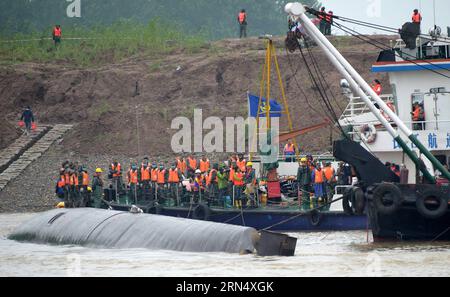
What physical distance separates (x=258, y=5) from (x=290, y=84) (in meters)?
26.6

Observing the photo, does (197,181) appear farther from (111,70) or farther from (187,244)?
(111,70)

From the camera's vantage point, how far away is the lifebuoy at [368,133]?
3419 centimetres

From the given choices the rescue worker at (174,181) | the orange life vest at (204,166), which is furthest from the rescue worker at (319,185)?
the orange life vest at (204,166)

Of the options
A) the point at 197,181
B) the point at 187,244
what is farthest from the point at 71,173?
the point at 187,244

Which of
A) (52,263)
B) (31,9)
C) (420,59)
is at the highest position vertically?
(31,9)

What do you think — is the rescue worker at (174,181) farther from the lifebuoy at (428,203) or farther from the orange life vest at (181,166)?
the lifebuoy at (428,203)

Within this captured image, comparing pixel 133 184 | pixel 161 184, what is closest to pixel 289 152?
pixel 161 184

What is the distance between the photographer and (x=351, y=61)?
5831 cm

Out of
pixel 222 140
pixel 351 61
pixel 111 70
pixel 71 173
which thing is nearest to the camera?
pixel 71 173

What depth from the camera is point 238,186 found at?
35812mm

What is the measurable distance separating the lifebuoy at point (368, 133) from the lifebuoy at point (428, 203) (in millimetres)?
5644

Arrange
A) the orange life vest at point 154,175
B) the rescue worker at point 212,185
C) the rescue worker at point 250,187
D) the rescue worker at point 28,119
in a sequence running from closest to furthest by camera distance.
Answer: the rescue worker at point 250,187 < the rescue worker at point 212,185 < the orange life vest at point 154,175 < the rescue worker at point 28,119

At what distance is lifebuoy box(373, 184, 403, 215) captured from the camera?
28766mm

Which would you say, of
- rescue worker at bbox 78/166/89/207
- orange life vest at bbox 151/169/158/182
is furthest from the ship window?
rescue worker at bbox 78/166/89/207
